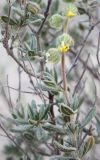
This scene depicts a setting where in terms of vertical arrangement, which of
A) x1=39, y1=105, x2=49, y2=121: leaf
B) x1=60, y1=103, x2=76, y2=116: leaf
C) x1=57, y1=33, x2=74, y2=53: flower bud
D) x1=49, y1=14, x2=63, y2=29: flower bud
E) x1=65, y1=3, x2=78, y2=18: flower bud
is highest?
x1=65, y1=3, x2=78, y2=18: flower bud

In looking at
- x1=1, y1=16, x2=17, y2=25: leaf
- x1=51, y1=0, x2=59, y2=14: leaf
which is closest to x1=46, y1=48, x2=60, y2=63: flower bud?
x1=1, y1=16, x2=17, y2=25: leaf

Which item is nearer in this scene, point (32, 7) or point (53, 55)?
point (53, 55)

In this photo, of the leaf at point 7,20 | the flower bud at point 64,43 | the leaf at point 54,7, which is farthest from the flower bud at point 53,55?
the leaf at point 54,7

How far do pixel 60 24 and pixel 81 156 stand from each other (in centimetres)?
28

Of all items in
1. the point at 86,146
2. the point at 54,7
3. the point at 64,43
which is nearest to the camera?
the point at 64,43

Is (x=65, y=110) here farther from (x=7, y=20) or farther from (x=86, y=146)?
(x=7, y=20)

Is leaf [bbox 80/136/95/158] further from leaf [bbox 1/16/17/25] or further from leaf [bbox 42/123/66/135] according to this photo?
leaf [bbox 1/16/17/25]

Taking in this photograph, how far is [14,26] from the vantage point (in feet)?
3.12

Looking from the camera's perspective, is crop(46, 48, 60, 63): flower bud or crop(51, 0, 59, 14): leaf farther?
crop(51, 0, 59, 14): leaf

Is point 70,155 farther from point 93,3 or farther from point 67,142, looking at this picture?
point 93,3

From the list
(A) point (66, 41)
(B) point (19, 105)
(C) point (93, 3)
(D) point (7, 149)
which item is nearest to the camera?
(A) point (66, 41)

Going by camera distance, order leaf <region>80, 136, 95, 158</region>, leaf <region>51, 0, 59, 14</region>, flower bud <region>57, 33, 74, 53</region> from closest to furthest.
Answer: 1. flower bud <region>57, 33, 74, 53</region>
2. leaf <region>80, 136, 95, 158</region>
3. leaf <region>51, 0, 59, 14</region>

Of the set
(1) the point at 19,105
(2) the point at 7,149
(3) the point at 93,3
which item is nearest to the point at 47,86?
(3) the point at 93,3

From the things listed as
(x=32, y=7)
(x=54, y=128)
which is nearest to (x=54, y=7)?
(x=32, y=7)
